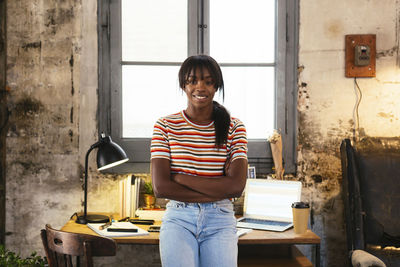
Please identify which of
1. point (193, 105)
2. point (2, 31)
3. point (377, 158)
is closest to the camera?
point (193, 105)

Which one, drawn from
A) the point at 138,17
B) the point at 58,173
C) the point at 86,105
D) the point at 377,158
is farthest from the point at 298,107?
the point at 58,173

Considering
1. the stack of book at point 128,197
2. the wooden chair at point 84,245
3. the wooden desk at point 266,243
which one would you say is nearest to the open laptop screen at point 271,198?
the wooden desk at point 266,243

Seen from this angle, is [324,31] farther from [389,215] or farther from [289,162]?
[389,215]

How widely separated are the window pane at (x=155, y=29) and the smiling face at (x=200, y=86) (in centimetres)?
95

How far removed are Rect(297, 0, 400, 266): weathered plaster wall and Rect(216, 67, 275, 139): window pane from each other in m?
0.23

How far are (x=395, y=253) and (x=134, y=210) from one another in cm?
166

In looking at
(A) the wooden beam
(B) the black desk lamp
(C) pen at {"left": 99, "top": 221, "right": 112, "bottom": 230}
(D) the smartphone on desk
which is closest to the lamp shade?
(B) the black desk lamp

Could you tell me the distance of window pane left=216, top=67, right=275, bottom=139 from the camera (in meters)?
3.12

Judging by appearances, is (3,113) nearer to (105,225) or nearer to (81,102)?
(81,102)

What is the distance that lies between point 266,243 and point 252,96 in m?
1.23

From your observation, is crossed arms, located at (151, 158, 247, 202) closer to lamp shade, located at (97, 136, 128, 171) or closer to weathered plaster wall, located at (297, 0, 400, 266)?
lamp shade, located at (97, 136, 128, 171)

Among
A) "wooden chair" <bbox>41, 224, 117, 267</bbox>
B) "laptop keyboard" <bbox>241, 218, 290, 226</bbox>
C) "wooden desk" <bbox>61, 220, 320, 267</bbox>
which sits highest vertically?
"wooden chair" <bbox>41, 224, 117, 267</bbox>

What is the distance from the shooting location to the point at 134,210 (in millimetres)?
2824

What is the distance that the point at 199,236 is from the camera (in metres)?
2.02
